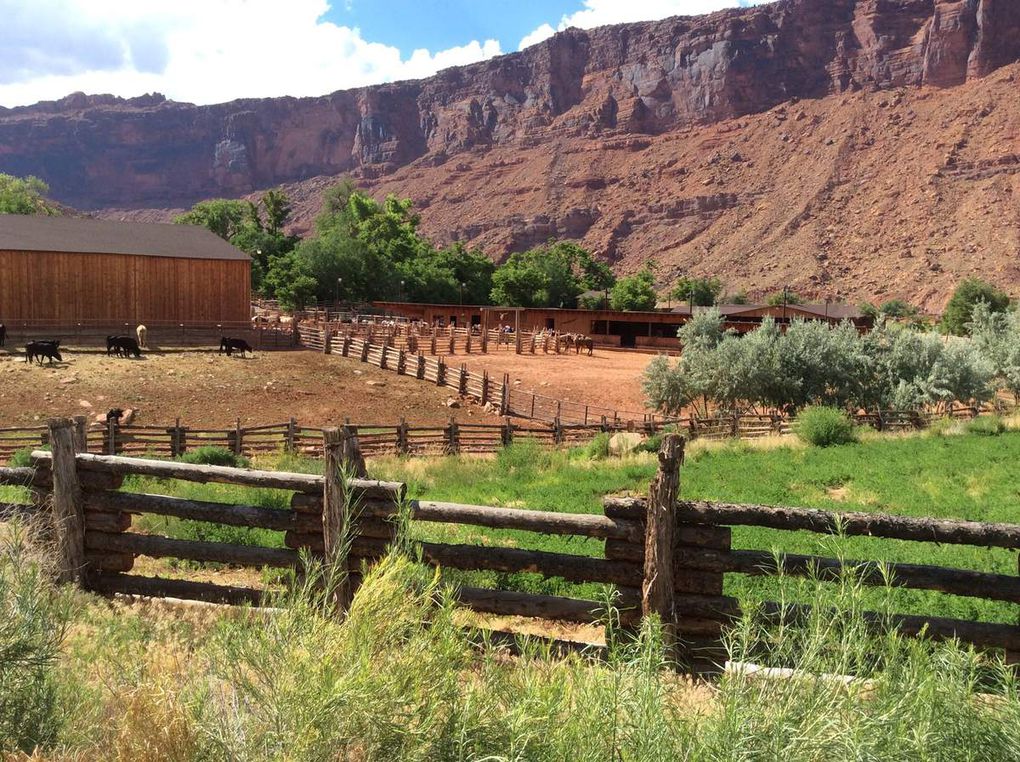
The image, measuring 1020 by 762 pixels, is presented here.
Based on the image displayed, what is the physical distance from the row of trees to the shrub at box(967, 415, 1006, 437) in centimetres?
477

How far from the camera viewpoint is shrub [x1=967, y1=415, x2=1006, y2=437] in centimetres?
2163

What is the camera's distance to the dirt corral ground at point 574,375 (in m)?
35.5

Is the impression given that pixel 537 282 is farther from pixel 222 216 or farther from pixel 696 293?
pixel 222 216

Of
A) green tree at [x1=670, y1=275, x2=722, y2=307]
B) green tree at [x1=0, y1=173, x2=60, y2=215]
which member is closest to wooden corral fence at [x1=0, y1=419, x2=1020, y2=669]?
green tree at [x1=0, y1=173, x2=60, y2=215]

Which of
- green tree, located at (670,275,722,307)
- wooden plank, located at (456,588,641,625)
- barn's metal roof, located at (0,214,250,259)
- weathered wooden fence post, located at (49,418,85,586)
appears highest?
barn's metal roof, located at (0,214,250,259)

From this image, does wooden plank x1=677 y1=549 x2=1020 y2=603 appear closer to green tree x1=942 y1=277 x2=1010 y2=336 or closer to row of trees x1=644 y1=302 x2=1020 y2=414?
row of trees x1=644 y1=302 x2=1020 y2=414

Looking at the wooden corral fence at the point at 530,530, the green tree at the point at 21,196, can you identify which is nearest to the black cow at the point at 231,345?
the wooden corral fence at the point at 530,530

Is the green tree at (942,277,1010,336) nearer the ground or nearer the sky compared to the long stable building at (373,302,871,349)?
nearer the sky

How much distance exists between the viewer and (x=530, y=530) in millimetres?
5523

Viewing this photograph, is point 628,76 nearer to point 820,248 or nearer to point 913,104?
point 913,104

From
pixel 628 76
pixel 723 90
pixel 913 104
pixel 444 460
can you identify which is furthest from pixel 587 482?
pixel 628 76

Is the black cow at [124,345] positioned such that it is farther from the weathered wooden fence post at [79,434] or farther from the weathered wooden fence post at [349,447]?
the weathered wooden fence post at [349,447]

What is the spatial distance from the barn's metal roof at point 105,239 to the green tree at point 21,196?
24.0m

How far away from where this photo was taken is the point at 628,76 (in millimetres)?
188750
